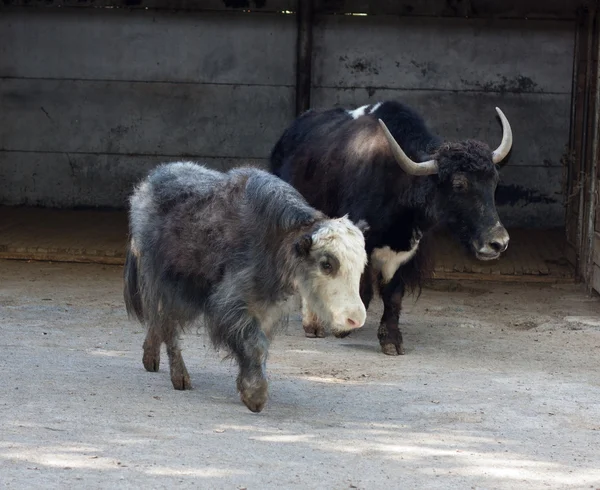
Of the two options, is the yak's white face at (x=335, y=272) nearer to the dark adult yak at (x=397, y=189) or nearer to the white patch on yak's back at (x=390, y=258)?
the dark adult yak at (x=397, y=189)

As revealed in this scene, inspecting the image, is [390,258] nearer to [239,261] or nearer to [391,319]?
[391,319]

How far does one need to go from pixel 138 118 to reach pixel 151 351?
7284mm

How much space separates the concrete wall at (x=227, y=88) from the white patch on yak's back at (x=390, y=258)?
528 cm

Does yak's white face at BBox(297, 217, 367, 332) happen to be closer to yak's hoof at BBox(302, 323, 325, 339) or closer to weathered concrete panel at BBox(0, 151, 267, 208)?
yak's hoof at BBox(302, 323, 325, 339)

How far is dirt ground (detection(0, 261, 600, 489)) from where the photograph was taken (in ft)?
17.0

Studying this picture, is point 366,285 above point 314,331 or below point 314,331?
above

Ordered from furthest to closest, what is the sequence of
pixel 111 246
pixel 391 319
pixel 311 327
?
pixel 111 246 < pixel 311 327 < pixel 391 319

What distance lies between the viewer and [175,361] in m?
6.85

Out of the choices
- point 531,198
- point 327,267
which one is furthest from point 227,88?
point 327,267

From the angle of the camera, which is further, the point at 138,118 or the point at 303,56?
the point at 138,118

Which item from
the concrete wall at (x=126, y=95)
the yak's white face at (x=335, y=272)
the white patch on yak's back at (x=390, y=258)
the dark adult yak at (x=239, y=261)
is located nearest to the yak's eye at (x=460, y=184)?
the white patch on yak's back at (x=390, y=258)

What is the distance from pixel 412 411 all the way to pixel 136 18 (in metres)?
8.55

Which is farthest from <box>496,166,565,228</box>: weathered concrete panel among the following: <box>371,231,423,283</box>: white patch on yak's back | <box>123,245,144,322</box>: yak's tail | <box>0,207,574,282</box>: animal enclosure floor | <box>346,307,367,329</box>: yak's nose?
<box>346,307,367,329</box>: yak's nose

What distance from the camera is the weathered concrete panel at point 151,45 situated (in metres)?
13.9
